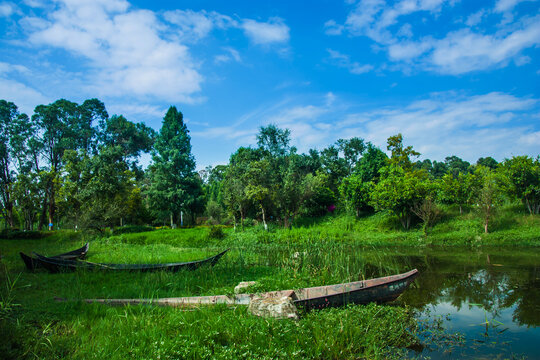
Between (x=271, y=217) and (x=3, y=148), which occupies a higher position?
(x=3, y=148)

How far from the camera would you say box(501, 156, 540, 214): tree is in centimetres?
1994

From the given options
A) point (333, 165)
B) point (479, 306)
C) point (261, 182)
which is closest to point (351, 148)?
point (333, 165)

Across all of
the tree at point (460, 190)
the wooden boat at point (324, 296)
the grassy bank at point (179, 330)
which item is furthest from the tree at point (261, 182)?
the wooden boat at point (324, 296)

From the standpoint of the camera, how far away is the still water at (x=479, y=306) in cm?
475

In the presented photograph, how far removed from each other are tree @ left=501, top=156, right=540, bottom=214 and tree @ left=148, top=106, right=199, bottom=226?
28372 millimetres

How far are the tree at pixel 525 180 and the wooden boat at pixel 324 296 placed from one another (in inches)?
774

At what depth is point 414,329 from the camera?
5301 millimetres

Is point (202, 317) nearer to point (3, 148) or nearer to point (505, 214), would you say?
point (505, 214)

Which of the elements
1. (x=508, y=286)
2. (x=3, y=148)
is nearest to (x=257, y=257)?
(x=508, y=286)

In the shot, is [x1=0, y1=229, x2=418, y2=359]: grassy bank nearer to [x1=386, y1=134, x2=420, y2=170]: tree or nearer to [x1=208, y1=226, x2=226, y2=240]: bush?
[x1=208, y1=226, x2=226, y2=240]: bush

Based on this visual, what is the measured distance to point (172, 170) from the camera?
32.4m

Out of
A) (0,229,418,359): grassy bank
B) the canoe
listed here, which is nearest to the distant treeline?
the canoe

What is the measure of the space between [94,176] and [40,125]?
13.6m

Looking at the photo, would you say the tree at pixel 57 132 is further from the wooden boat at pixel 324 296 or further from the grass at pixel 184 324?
the wooden boat at pixel 324 296
